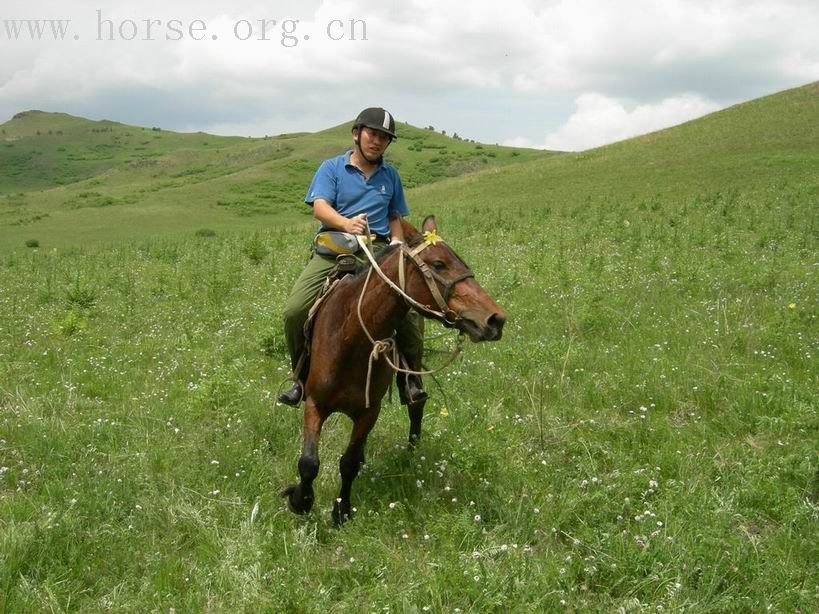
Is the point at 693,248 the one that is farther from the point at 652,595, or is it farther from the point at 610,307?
the point at 652,595

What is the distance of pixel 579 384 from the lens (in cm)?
801

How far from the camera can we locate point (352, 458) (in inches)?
212

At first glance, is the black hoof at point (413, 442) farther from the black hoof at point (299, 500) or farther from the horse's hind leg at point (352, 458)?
the black hoof at point (299, 500)

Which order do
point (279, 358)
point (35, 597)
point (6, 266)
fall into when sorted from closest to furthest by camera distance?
point (35, 597) < point (279, 358) < point (6, 266)

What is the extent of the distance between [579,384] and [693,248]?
10.2 m

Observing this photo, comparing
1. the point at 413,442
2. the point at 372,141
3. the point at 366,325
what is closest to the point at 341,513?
→ the point at 413,442

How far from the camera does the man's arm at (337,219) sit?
5.07 meters

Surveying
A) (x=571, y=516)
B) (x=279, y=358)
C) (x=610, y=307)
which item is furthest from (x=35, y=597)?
(x=610, y=307)

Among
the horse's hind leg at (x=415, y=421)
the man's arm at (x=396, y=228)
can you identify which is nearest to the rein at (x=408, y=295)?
the man's arm at (x=396, y=228)

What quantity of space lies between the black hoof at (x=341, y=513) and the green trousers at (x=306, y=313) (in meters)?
1.36

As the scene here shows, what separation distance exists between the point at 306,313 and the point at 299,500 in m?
1.64

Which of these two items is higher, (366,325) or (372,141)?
(372,141)

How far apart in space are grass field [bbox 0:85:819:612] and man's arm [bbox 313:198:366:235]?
2.34 m

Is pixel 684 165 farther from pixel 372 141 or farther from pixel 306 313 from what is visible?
pixel 306 313
